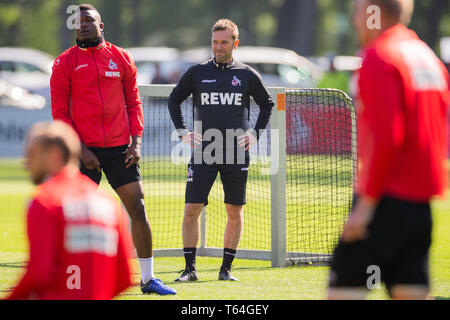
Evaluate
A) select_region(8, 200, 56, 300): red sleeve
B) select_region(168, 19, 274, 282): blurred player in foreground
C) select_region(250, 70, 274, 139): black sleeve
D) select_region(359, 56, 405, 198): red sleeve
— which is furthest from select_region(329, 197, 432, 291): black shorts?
select_region(250, 70, 274, 139): black sleeve

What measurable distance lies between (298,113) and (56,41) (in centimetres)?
5337

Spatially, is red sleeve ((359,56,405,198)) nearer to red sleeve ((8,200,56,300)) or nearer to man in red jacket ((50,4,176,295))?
red sleeve ((8,200,56,300))

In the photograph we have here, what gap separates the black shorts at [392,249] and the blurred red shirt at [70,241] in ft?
3.78

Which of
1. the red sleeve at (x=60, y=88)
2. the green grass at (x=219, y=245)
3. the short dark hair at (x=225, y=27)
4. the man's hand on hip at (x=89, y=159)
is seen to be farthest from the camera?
the short dark hair at (x=225, y=27)

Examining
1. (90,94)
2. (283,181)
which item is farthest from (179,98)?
(283,181)

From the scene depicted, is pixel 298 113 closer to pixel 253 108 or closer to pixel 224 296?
pixel 253 108

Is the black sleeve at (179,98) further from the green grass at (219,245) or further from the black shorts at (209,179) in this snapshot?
the green grass at (219,245)

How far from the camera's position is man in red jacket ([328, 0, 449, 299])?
4512 millimetres

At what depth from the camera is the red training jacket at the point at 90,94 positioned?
770 cm

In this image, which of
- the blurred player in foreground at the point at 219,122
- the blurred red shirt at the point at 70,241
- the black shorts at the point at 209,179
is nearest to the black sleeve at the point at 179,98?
the blurred player in foreground at the point at 219,122

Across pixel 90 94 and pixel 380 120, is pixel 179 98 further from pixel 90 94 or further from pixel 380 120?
pixel 380 120

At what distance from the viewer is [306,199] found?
12.2 metres

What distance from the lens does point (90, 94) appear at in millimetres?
7711
